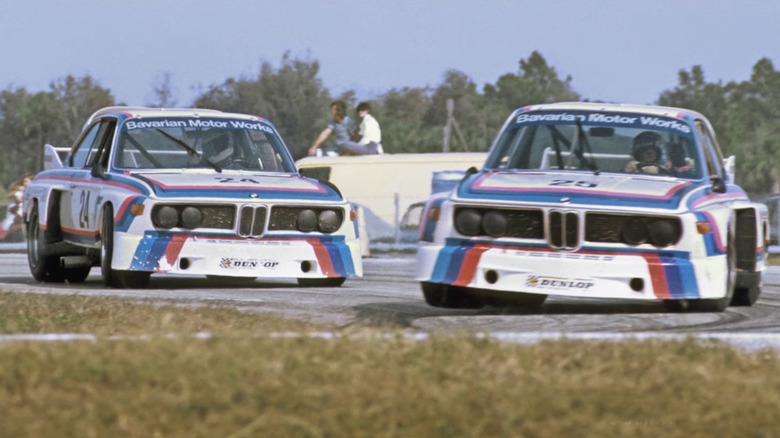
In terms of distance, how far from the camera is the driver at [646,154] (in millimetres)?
10797

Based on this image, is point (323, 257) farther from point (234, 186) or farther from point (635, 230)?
point (635, 230)

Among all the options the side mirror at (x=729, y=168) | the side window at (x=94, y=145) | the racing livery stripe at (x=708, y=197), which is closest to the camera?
the racing livery stripe at (x=708, y=197)

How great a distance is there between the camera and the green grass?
4.72 metres

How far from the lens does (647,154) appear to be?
35.8 feet

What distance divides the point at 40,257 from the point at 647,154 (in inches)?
234

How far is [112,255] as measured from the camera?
12.1 meters

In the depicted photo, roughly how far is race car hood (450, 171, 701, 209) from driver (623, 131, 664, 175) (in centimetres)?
43

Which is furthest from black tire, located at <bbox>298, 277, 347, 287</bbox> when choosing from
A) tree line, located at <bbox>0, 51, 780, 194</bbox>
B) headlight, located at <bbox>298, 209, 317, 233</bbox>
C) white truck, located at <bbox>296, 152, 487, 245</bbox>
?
tree line, located at <bbox>0, 51, 780, 194</bbox>

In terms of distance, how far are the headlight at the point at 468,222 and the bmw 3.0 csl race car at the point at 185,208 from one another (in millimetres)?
2759

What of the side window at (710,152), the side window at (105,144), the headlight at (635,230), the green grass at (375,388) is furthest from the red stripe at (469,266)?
the side window at (105,144)

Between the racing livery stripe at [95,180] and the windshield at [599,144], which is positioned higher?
the windshield at [599,144]

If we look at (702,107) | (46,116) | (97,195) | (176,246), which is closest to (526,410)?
(176,246)

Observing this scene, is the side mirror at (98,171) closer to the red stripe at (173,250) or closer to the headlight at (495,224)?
the red stripe at (173,250)

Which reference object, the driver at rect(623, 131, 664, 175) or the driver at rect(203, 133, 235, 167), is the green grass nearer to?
the driver at rect(623, 131, 664, 175)
